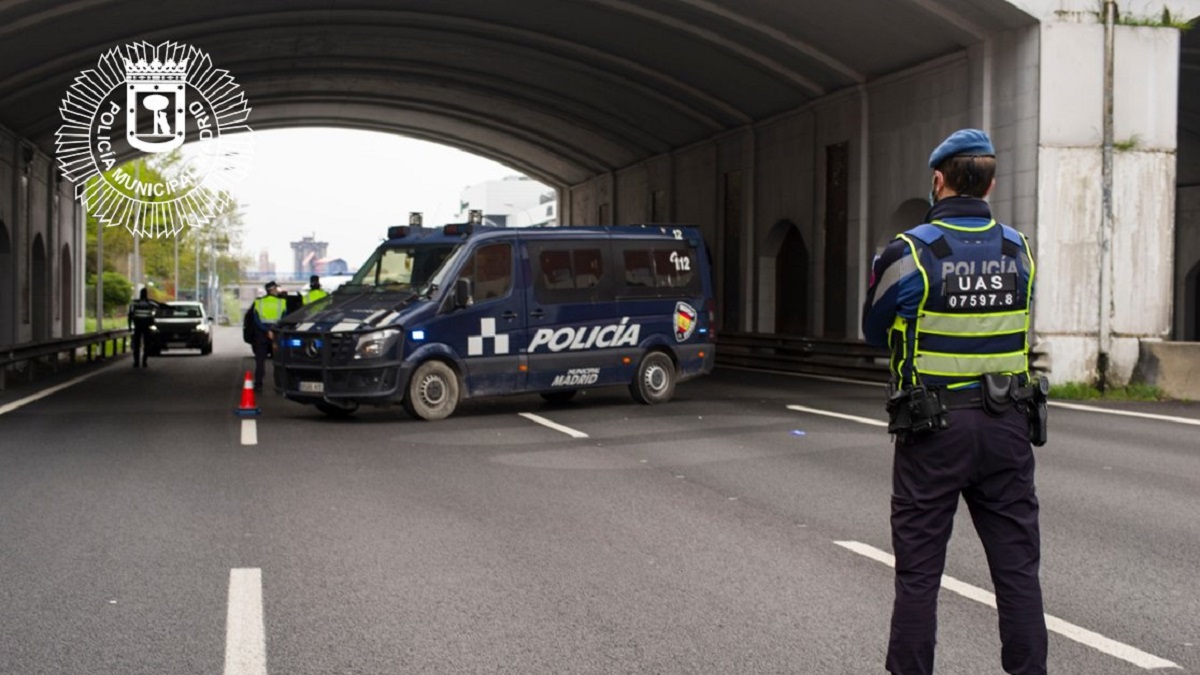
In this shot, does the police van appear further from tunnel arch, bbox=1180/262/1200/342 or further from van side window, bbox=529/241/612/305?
tunnel arch, bbox=1180/262/1200/342

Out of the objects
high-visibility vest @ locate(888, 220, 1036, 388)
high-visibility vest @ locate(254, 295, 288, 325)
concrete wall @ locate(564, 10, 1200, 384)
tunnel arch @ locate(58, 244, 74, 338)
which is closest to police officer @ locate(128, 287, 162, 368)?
high-visibility vest @ locate(254, 295, 288, 325)

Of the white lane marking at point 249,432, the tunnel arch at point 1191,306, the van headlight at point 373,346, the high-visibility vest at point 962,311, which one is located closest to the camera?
the high-visibility vest at point 962,311

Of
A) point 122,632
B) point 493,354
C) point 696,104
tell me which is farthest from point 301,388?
point 696,104

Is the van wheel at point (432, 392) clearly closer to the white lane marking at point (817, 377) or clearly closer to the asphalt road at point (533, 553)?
the asphalt road at point (533, 553)

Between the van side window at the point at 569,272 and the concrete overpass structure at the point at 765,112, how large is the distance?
21.8 feet

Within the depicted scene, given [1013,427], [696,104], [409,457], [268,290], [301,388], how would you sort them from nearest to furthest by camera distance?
[1013,427] → [409,457] → [301,388] → [268,290] → [696,104]

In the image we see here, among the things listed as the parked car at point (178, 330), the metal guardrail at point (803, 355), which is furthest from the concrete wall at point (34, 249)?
the metal guardrail at point (803, 355)

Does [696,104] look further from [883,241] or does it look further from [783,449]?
[783,449]

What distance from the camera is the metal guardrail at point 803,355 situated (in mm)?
24109

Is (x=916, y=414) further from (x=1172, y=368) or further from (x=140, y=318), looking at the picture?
(x=140, y=318)

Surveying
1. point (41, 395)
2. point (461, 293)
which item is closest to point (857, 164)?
point (461, 293)

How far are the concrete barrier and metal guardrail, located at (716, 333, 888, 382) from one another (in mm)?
3965

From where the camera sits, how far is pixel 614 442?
13.7 meters

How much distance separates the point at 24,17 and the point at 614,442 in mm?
14949
